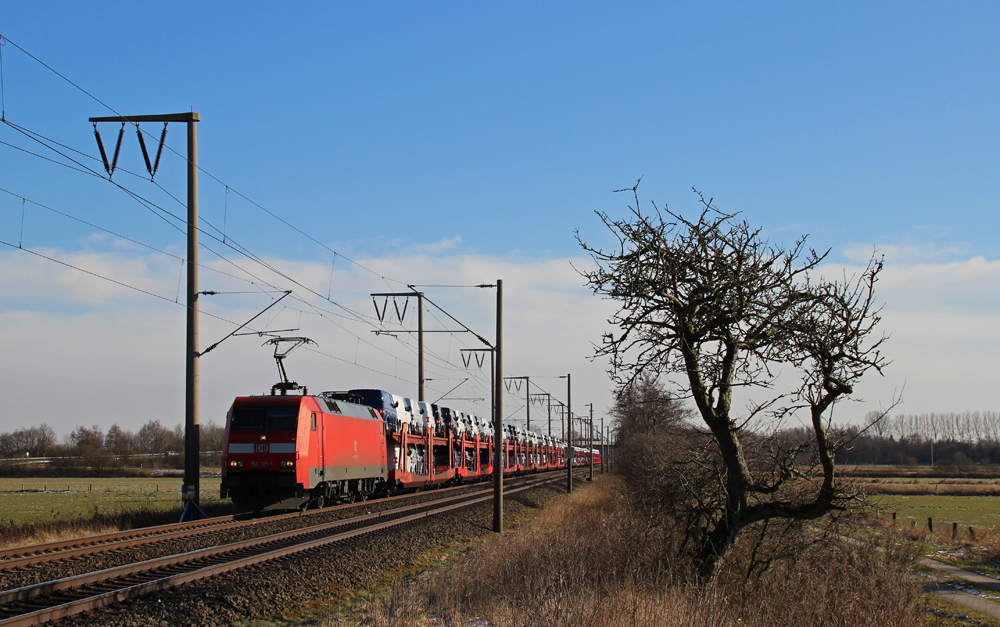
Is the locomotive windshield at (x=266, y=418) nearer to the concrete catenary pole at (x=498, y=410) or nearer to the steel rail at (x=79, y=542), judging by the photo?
the steel rail at (x=79, y=542)

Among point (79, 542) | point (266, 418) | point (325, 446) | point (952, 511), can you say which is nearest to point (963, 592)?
point (325, 446)

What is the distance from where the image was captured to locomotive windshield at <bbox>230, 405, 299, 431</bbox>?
20.4m

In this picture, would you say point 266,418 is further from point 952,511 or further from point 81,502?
point 952,511

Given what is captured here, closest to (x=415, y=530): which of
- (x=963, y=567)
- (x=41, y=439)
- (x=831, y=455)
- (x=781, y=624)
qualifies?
(x=781, y=624)

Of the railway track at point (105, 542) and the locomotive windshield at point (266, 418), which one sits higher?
the locomotive windshield at point (266, 418)

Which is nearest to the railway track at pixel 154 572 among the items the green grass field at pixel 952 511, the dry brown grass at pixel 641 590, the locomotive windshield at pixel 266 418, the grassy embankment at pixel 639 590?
the grassy embankment at pixel 639 590

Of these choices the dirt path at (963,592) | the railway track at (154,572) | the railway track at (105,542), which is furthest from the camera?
the dirt path at (963,592)

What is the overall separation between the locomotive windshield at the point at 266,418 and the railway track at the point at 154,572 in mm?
3008

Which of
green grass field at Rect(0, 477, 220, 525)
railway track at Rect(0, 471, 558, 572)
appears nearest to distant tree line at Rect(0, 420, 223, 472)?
green grass field at Rect(0, 477, 220, 525)

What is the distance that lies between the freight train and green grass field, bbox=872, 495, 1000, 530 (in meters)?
20.1

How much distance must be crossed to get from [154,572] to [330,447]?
11.9 m

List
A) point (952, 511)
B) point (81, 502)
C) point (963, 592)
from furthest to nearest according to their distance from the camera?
point (952, 511), point (81, 502), point (963, 592)

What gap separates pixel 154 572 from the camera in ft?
35.5

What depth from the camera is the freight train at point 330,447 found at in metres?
20.1
